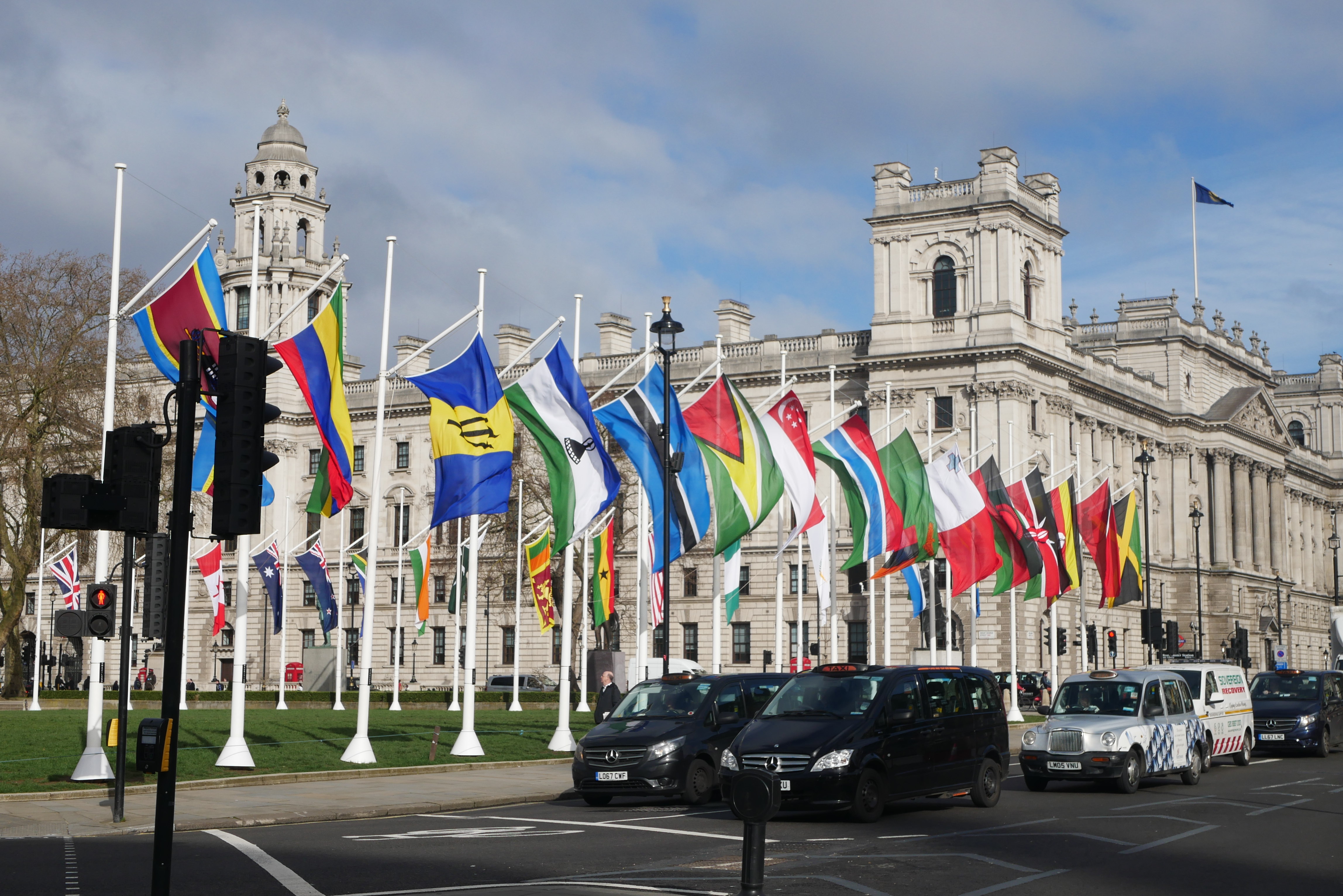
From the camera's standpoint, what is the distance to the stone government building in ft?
249

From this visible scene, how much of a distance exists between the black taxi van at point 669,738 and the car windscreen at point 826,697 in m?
0.40

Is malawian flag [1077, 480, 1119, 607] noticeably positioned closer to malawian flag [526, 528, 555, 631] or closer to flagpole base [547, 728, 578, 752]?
malawian flag [526, 528, 555, 631]

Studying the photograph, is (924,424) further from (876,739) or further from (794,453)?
(876,739)

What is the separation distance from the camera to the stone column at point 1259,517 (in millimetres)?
102750

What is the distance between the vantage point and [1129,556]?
4969cm

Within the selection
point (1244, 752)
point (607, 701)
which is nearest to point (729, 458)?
point (607, 701)

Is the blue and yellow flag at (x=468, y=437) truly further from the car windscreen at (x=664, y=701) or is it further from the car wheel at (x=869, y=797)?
the car wheel at (x=869, y=797)

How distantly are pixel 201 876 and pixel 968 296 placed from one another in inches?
2594

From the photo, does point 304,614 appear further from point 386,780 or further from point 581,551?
point 386,780

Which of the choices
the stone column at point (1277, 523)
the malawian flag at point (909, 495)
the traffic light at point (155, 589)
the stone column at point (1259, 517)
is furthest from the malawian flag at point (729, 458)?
the stone column at point (1277, 523)

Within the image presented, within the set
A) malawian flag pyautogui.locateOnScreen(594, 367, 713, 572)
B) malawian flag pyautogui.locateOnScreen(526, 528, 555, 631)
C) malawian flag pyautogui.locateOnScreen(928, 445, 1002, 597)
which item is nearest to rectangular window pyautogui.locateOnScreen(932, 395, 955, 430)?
malawian flag pyautogui.locateOnScreen(526, 528, 555, 631)

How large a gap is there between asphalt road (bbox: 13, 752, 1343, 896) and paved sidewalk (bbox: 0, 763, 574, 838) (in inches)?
21.0

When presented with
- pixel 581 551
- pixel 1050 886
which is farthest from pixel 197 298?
pixel 581 551

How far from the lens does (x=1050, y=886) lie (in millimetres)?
14398
